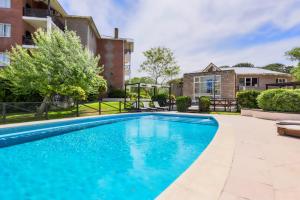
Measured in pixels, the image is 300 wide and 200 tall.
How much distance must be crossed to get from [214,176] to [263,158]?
6.13 ft

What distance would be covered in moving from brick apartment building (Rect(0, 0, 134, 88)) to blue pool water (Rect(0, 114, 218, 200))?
41.4 feet

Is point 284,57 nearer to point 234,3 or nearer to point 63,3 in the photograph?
point 234,3

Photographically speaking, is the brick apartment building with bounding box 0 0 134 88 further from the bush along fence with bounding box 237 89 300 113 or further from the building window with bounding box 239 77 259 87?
the building window with bounding box 239 77 259 87

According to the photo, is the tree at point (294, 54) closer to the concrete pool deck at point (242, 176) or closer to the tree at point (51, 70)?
the concrete pool deck at point (242, 176)

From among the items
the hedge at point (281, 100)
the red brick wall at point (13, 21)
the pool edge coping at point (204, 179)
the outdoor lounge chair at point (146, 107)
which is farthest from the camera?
the red brick wall at point (13, 21)

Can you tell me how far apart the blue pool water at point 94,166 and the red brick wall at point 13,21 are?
1511 cm

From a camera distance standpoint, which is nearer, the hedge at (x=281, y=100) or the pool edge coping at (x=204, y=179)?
the pool edge coping at (x=204, y=179)

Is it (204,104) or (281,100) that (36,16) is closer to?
(204,104)

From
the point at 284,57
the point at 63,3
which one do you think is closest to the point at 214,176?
the point at 63,3

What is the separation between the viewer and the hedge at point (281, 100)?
1191cm

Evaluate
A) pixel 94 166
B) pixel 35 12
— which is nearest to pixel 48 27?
pixel 35 12

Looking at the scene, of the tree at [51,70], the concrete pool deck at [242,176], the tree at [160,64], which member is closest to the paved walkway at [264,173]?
the concrete pool deck at [242,176]

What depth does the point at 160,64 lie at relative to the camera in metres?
35.4

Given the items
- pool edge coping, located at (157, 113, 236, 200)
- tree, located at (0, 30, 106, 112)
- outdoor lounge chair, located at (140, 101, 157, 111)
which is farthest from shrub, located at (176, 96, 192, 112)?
pool edge coping, located at (157, 113, 236, 200)
